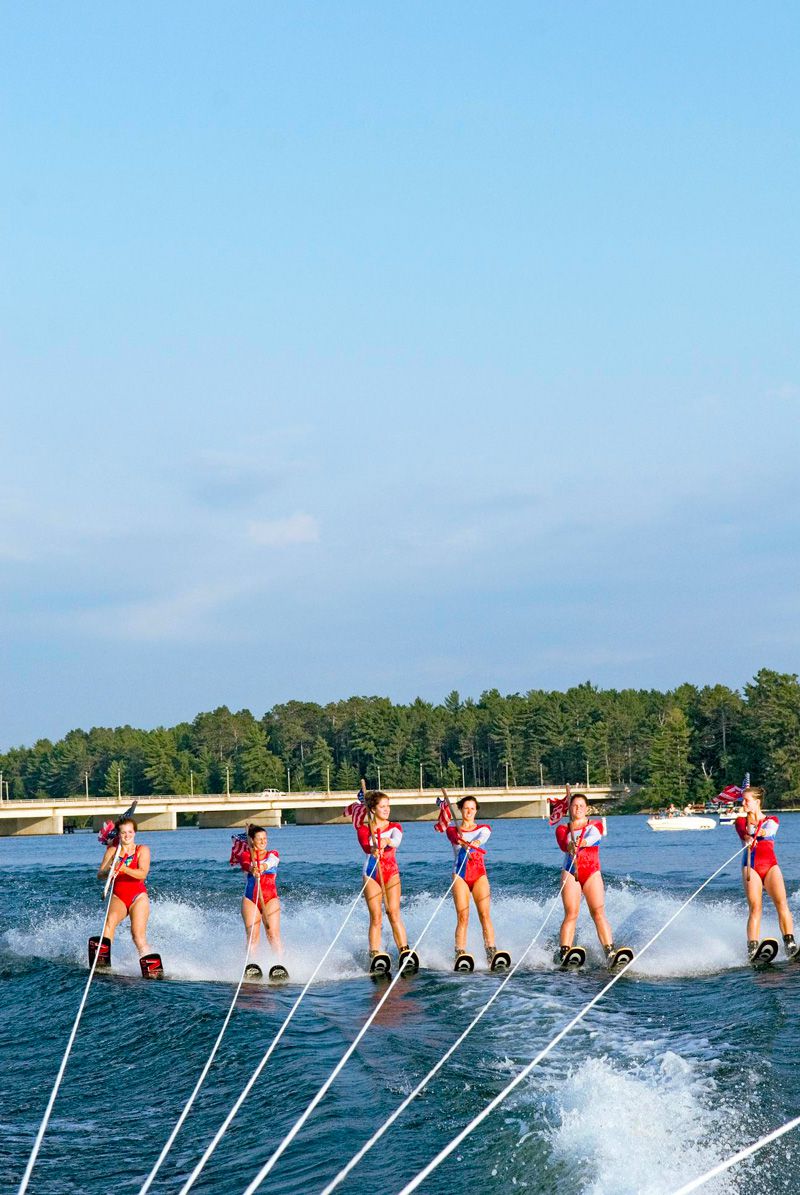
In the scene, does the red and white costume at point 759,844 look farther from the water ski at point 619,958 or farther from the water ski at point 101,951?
the water ski at point 101,951

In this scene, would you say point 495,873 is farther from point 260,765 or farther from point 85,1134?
point 260,765

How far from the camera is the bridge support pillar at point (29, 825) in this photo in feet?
303

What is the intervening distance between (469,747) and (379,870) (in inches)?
4950

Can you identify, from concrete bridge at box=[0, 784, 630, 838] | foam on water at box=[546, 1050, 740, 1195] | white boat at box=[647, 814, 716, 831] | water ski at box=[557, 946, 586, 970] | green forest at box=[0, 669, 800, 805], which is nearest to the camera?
foam on water at box=[546, 1050, 740, 1195]

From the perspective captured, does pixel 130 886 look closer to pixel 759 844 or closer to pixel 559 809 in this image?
pixel 559 809

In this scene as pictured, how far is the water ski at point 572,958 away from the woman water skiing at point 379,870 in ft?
5.40

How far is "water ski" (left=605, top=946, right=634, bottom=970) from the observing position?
13.2 m

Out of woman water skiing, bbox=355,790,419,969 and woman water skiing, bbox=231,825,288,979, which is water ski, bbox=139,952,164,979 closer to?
woman water skiing, bbox=231,825,288,979

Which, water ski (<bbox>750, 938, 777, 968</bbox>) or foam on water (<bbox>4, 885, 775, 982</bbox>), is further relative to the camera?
foam on water (<bbox>4, 885, 775, 982</bbox>)

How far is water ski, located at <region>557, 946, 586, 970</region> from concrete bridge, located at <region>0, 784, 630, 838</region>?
67.3 metres

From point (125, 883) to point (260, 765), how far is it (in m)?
130

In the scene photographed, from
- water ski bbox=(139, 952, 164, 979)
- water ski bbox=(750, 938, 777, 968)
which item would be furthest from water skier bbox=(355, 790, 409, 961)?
water ski bbox=(750, 938, 777, 968)

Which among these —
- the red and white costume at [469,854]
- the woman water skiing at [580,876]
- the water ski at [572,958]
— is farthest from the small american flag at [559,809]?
the water ski at [572,958]

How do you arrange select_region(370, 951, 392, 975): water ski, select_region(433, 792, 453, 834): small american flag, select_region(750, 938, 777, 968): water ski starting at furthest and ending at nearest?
select_region(433, 792, 453, 834): small american flag < select_region(370, 951, 392, 975): water ski < select_region(750, 938, 777, 968): water ski
